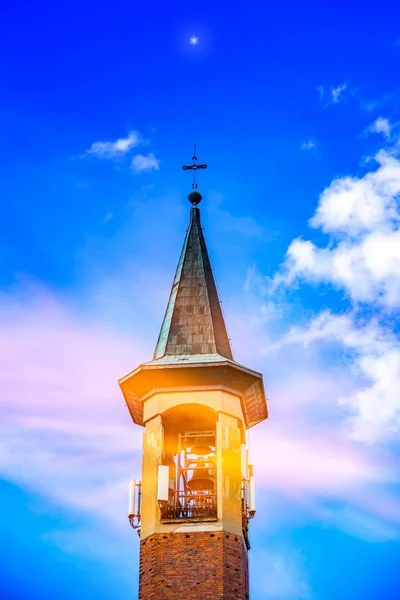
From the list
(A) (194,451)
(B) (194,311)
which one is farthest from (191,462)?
(B) (194,311)

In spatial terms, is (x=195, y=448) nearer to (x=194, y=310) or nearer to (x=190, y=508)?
(x=190, y=508)

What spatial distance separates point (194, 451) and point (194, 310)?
5.46 meters

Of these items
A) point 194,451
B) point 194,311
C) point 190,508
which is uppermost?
point 194,311

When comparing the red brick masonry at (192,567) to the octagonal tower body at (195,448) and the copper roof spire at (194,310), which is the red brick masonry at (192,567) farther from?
the copper roof spire at (194,310)

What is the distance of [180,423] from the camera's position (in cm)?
3781

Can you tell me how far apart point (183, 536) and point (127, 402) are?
619 centimetres

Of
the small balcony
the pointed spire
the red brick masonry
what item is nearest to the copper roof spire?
the pointed spire

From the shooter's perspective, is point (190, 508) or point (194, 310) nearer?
point (190, 508)

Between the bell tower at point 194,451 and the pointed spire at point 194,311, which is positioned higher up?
the pointed spire at point 194,311

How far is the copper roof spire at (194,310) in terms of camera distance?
3809 cm

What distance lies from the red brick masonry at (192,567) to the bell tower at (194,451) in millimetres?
32

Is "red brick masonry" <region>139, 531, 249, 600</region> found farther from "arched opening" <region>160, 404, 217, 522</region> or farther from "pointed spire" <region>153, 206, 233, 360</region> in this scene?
"pointed spire" <region>153, 206, 233, 360</region>

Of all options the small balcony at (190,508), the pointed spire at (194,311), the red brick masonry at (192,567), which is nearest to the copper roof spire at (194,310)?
the pointed spire at (194,311)

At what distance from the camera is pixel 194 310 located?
3947 cm
